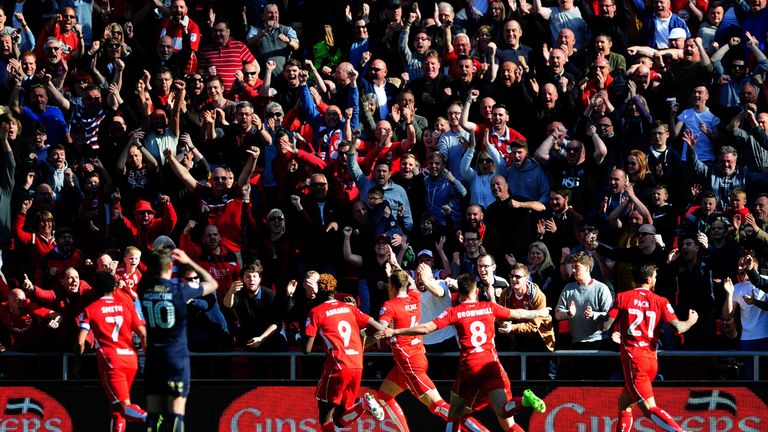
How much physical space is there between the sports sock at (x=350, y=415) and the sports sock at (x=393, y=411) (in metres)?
0.26

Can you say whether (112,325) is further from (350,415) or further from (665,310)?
(665,310)

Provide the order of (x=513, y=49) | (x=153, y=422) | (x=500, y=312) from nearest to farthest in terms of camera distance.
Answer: (x=153, y=422)
(x=500, y=312)
(x=513, y=49)

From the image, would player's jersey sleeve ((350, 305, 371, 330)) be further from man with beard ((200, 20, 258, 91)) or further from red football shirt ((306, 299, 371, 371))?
man with beard ((200, 20, 258, 91))

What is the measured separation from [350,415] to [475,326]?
1.76 meters

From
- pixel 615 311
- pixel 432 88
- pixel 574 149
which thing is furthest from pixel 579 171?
pixel 615 311

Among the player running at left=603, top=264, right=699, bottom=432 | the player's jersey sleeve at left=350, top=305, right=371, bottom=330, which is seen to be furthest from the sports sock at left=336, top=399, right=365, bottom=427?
the player running at left=603, top=264, right=699, bottom=432

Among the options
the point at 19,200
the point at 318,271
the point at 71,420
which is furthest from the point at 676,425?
the point at 19,200

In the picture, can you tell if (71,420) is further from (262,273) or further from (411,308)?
(411,308)

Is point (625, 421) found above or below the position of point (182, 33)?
below

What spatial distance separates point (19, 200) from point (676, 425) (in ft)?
27.6

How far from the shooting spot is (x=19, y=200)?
18.5m

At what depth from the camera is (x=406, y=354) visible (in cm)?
1573

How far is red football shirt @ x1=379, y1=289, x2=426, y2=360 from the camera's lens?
15.7 meters

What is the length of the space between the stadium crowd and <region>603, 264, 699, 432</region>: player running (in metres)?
0.51
